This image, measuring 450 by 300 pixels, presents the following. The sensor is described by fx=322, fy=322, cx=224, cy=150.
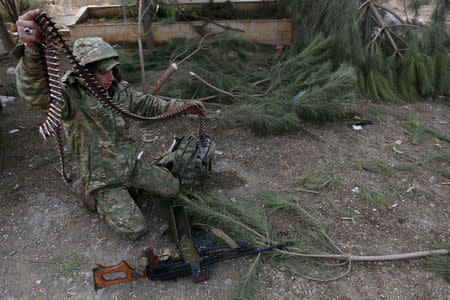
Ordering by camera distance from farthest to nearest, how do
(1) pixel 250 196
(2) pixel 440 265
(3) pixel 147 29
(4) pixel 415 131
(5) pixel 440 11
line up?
(3) pixel 147 29
(5) pixel 440 11
(4) pixel 415 131
(1) pixel 250 196
(2) pixel 440 265

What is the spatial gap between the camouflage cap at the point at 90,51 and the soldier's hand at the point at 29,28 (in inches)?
20.5

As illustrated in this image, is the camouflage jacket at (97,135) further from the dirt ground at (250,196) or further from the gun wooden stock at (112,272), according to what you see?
the gun wooden stock at (112,272)

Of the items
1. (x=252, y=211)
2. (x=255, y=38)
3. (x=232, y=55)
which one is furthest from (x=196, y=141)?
(x=255, y=38)

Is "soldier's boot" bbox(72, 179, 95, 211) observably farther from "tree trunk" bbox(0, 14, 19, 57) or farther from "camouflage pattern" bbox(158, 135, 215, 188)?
"tree trunk" bbox(0, 14, 19, 57)

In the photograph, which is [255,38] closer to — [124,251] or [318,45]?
[318,45]

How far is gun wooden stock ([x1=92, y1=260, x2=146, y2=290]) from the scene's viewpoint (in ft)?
7.07

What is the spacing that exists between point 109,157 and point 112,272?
2.95 ft

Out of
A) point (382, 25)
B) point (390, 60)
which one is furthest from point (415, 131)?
point (382, 25)

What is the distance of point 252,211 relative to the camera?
285 centimetres

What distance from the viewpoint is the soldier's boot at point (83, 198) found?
2.84 metres

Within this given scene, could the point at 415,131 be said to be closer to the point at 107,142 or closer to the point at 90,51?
the point at 107,142

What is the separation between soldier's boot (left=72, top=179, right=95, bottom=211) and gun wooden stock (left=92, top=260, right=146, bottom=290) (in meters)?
0.82

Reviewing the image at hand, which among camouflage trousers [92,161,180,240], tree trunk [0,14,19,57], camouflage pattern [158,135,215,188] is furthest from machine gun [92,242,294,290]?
tree trunk [0,14,19,57]

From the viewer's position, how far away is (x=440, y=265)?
244 centimetres
